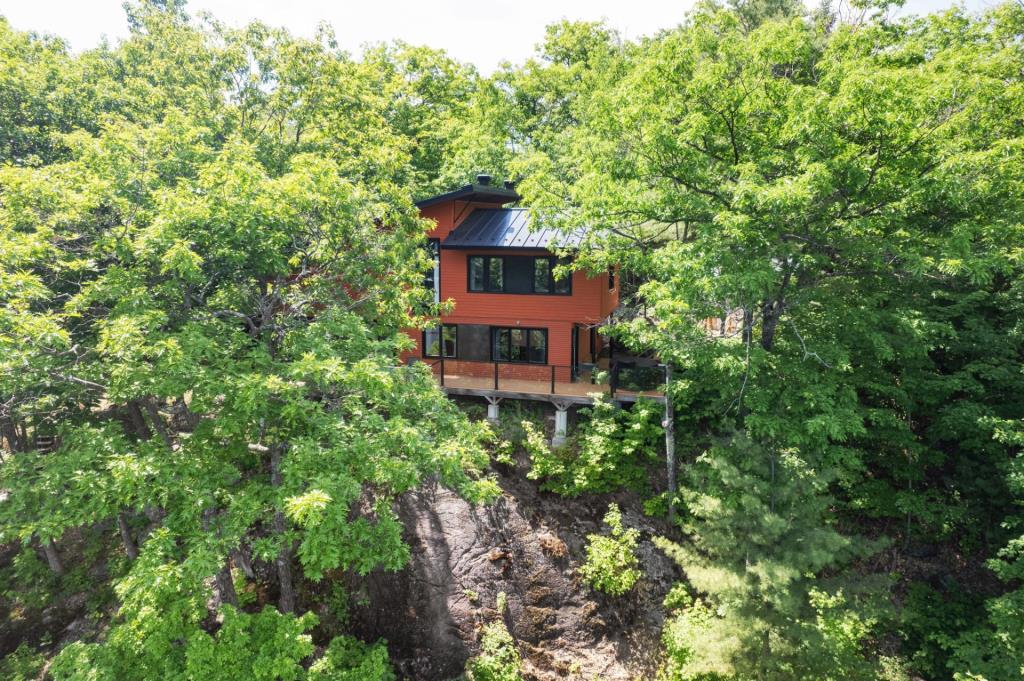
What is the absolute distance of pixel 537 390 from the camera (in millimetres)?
18141

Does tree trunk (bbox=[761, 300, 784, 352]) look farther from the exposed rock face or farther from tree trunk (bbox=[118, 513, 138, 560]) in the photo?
tree trunk (bbox=[118, 513, 138, 560])

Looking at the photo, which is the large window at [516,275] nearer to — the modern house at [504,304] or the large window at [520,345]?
the modern house at [504,304]

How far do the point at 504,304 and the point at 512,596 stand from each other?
1019cm

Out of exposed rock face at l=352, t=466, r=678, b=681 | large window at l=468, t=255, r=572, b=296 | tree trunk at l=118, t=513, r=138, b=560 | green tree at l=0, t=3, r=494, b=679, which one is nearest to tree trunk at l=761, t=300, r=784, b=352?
exposed rock face at l=352, t=466, r=678, b=681

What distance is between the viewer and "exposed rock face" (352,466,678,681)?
13.3 meters

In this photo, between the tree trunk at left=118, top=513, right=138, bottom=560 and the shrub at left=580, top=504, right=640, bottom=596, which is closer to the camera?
the shrub at left=580, top=504, right=640, bottom=596

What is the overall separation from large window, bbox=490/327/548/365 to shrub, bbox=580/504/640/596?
679cm

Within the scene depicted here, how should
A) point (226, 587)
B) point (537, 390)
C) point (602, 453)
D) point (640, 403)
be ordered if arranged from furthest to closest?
point (537, 390) < point (640, 403) < point (602, 453) < point (226, 587)

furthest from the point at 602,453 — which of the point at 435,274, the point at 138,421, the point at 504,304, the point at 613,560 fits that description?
the point at 138,421

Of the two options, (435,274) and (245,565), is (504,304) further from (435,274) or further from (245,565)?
(245,565)

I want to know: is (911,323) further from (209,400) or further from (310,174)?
(209,400)

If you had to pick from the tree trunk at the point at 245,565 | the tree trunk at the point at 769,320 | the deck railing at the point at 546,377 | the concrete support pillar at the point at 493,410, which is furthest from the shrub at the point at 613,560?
the tree trunk at the point at 245,565

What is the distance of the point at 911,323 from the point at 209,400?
15242 mm

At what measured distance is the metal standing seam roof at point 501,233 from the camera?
18672 millimetres
